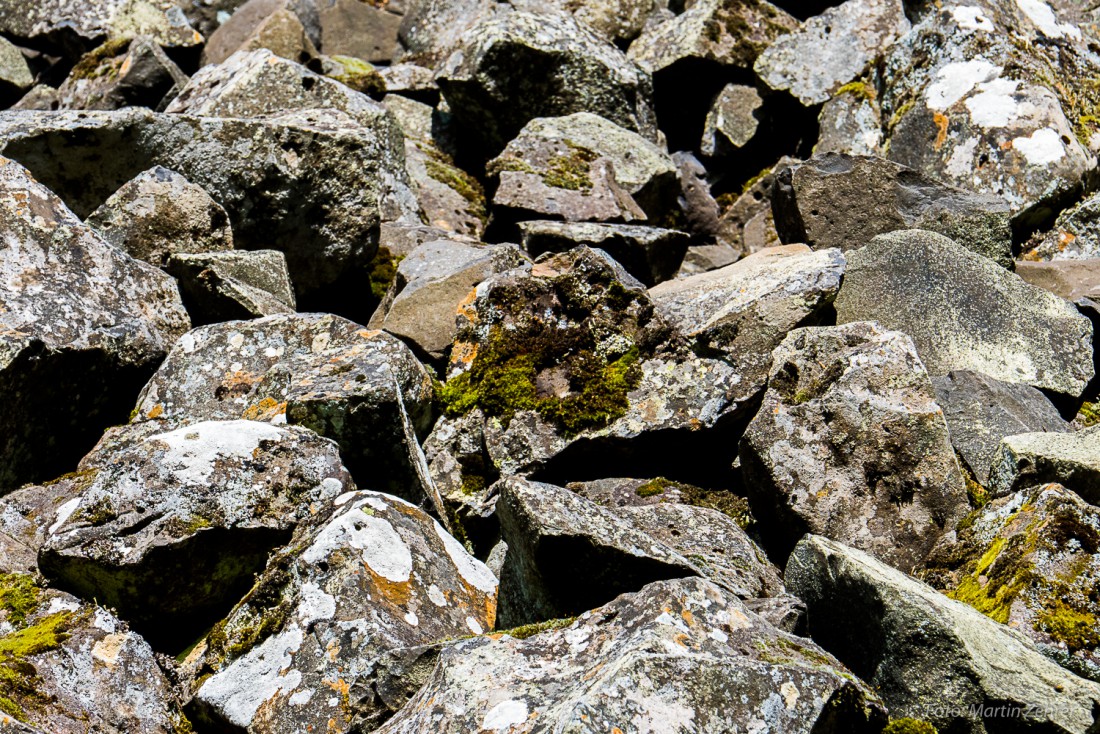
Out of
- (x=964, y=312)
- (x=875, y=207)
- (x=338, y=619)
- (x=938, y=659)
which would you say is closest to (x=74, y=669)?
(x=338, y=619)

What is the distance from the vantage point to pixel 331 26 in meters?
17.9

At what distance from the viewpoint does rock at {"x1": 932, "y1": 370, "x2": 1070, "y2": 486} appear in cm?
701

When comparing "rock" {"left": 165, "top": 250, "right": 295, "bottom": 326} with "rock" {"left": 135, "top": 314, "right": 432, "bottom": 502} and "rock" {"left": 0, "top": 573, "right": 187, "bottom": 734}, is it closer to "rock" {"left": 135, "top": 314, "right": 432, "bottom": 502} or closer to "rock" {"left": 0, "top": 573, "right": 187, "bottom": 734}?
"rock" {"left": 135, "top": 314, "right": 432, "bottom": 502}

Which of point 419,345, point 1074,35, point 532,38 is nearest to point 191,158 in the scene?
point 419,345

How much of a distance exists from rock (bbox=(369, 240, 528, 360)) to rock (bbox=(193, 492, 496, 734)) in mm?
2670

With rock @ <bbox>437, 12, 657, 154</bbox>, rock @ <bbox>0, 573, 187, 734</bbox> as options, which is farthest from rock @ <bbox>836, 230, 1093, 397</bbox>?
rock @ <bbox>0, 573, 187, 734</bbox>

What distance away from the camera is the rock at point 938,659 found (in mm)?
4457

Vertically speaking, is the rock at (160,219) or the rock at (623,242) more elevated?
the rock at (623,242)

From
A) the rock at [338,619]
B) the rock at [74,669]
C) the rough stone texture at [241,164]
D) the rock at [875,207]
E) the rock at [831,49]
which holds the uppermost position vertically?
the rock at [831,49]

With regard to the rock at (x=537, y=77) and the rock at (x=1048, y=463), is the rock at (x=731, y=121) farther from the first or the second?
the rock at (x=1048, y=463)

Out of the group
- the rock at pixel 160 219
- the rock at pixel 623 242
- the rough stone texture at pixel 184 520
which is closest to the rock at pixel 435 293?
the rock at pixel 623 242

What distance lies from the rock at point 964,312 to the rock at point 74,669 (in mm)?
5257

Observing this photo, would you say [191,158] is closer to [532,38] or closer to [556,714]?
[532,38]

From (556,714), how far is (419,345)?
15.4ft
